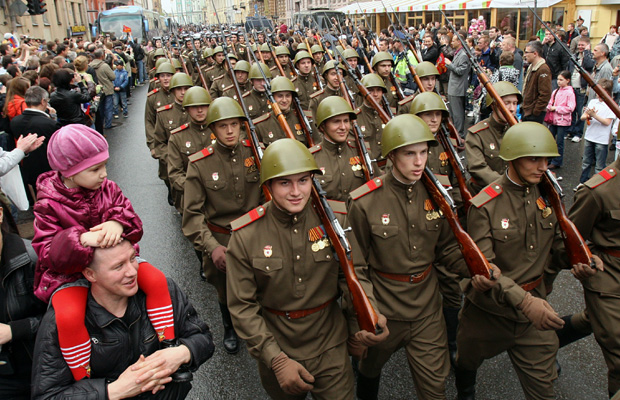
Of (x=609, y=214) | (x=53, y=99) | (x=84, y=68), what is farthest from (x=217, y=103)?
(x=84, y=68)

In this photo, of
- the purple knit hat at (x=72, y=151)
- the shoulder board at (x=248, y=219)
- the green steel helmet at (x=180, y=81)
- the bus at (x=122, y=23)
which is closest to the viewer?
the purple knit hat at (x=72, y=151)

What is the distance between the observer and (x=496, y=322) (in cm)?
352

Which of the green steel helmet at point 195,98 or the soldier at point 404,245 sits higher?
the green steel helmet at point 195,98

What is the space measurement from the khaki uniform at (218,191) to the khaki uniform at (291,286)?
Answer: 145 centimetres

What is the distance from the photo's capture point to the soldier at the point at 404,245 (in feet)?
11.5

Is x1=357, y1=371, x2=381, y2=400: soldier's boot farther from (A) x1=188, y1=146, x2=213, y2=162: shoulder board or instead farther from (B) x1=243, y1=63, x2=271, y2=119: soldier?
(B) x1=243, y1=63, x2=271, y2=119: soldier

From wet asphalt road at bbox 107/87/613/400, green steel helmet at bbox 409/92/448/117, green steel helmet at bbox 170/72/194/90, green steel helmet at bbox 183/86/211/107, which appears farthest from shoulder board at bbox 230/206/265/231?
green steel helmet at bbox 170/72/194/90

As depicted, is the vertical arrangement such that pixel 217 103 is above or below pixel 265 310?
above

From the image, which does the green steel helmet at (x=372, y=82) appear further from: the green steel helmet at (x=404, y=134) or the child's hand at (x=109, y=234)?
the child's hand at (x=109, y=234)

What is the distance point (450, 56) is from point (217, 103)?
9.65 meters

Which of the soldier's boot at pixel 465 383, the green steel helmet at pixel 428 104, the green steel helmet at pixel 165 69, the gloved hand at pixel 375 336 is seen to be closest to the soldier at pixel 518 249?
the soldier's boot at pixel 465 383

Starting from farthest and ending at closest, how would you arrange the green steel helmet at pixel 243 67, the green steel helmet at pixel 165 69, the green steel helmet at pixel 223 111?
the green steel helmet at pixel 243 67 < the green steel helmet at pixel 165 69 < the green steel helmet at pixel 223 111

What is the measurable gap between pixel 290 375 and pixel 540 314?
1.58 metres

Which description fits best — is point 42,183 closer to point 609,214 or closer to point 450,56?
point 609,214
